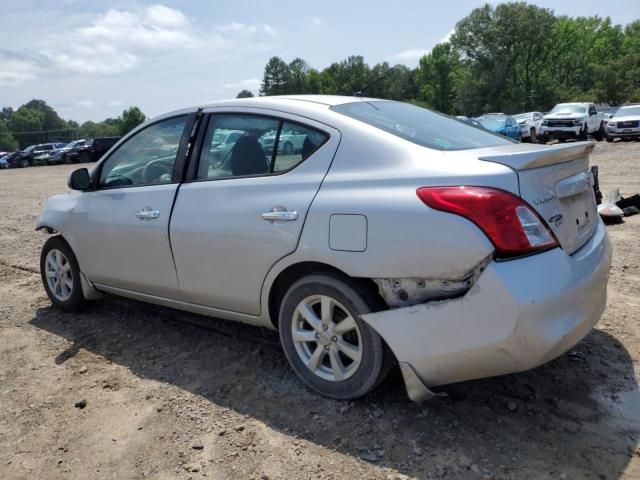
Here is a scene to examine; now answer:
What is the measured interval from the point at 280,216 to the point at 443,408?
133 cm

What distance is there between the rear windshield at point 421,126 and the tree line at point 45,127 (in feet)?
167

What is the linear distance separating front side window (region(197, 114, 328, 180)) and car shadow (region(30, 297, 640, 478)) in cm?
123

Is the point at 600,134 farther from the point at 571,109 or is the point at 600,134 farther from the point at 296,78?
the point at 296,78

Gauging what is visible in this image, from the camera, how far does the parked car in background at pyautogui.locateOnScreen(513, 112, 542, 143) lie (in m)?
25.7

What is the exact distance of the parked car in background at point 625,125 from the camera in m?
22.7

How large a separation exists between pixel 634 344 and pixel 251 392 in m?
2.43

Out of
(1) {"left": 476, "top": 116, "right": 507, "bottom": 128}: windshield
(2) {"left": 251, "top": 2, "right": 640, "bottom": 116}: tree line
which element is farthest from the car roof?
(2) {"left": 251, "top": 2, "right": 640, "bottom": 116}: tree line

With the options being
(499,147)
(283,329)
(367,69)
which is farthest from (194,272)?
(367,69)

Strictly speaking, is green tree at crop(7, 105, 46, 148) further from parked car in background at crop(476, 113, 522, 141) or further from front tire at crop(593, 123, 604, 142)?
front tire at crop(593, 123, 604, 142)

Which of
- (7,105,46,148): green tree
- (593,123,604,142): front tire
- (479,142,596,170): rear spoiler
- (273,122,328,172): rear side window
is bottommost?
(593,123,604,142): front tire

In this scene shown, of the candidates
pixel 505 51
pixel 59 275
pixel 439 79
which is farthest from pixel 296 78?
pixel 59 275

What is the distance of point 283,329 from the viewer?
312 cm

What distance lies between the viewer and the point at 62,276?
465cm

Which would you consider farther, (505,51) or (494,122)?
(505,51)
